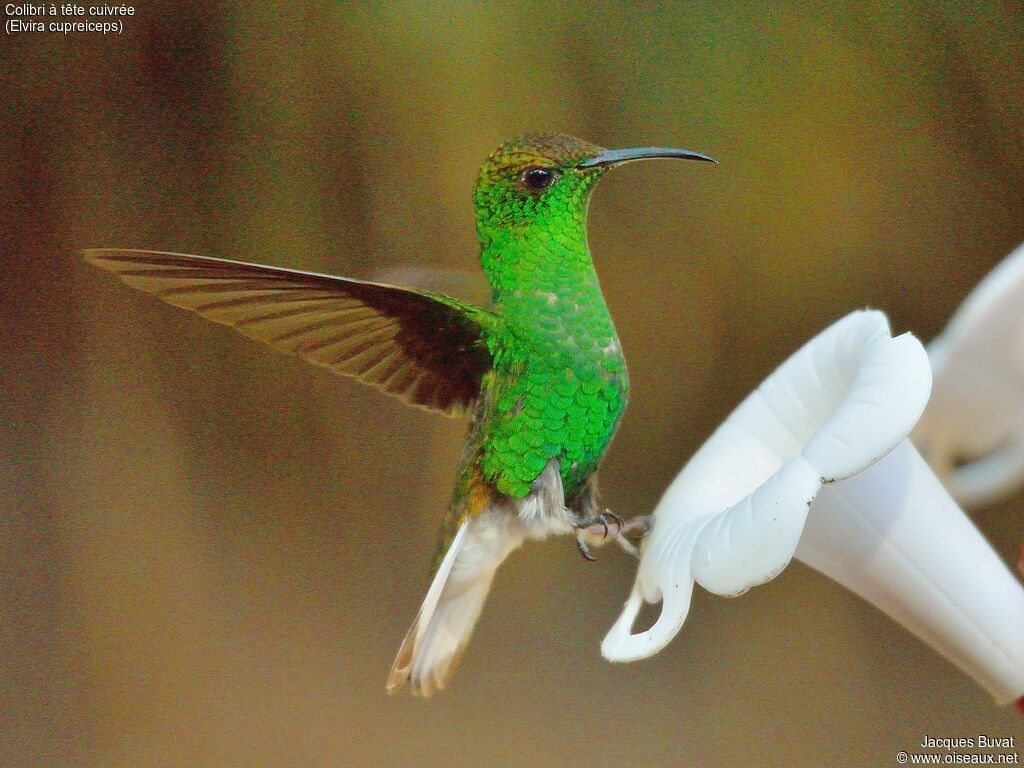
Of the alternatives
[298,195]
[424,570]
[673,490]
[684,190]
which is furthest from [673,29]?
[424,570]

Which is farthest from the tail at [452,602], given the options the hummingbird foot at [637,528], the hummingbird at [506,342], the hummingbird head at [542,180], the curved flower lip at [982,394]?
the curved flower lip at [982,394]

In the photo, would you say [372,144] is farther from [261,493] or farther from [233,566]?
[233,566]

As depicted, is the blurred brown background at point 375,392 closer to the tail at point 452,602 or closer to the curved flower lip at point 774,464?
the tail at point 452,602

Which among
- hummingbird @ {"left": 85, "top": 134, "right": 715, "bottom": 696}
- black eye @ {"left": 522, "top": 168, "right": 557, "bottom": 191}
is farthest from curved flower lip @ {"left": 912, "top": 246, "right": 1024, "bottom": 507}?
black eye @ {"left": 522, "top": 168, "right": 557, "bottom": 191}

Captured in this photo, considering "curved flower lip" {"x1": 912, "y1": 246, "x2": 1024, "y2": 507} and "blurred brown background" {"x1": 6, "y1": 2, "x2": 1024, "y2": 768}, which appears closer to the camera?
"curved flower lip" {"x1": 912, "y1": 246, "x2": 1024, "y2": 507}

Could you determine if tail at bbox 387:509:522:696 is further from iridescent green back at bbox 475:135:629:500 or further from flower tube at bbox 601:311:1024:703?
flower tube at bbox 601:311:1024:703

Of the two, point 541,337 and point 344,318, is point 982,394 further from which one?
point 344,318

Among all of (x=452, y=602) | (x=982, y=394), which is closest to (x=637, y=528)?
(x=452, y=602)
